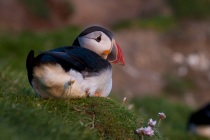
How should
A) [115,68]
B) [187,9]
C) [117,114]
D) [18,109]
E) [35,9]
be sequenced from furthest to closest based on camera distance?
[187,9] < [35,9] < [115,68] < [117,114] < [18,109]

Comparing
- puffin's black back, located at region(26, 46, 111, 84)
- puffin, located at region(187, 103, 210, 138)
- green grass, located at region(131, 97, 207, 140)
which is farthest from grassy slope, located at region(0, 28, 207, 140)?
green grass, located at region(131, 97, 207, 140)

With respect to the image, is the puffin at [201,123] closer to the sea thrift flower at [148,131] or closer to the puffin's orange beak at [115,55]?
the puffin's orange beak at [115,55]

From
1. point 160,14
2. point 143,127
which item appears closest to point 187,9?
point 160,14

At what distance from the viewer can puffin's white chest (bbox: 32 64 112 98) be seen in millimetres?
5246

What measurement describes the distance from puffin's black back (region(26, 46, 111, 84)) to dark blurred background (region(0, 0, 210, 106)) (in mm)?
10505

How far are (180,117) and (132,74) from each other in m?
6.53

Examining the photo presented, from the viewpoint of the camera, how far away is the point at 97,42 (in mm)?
5922

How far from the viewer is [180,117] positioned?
46.3 ft

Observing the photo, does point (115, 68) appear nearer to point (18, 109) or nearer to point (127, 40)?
point (127, 40)

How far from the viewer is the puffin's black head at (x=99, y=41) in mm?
5914

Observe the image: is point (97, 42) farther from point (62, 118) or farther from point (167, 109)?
point (167, 109)

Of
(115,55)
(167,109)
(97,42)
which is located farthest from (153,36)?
(97,42)

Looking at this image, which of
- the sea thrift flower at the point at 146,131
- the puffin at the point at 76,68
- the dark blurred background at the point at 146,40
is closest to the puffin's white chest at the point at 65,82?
the puffin at the point at 76,68

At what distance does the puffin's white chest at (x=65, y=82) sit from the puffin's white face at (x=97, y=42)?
32 cm
